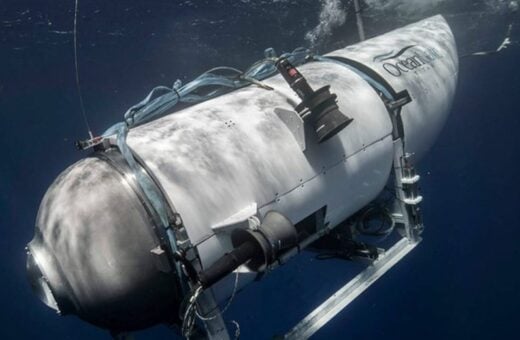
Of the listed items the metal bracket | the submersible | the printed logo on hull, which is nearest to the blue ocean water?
the printed logo on hull

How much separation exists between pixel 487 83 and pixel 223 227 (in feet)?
82.3

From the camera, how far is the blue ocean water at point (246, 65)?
9664mm

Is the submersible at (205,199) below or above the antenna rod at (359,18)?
below

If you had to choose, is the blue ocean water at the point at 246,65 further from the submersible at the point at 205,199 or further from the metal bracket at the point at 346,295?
the submersible at the point at 205,199

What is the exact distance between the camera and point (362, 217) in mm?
4566

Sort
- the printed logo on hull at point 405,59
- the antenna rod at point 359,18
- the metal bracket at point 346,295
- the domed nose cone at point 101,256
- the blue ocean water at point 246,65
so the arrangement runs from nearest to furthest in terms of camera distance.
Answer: the domed nose cone at point 101,256, the metal bracket at point 346,295, the printed logo on hull at point 405,59, the antenna rod at point 359,18, the blue ocean water at point 246,65

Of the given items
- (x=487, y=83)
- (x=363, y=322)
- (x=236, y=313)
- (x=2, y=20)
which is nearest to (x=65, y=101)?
(x=2, y=20)

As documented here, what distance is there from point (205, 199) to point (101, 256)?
756mm

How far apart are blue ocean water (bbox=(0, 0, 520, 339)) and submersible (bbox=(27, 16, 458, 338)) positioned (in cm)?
632

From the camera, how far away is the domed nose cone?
2455mm

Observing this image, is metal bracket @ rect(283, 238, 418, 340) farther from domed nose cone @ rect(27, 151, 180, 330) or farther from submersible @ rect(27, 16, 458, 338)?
domed nose cone @ rect(27, 151, 180, 330)

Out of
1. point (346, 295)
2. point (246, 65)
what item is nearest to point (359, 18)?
point (246, 65)

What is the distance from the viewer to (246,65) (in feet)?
39.4

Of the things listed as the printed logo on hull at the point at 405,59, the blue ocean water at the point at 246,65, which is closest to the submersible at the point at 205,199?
the printed logo on hull at the point at 405,59
